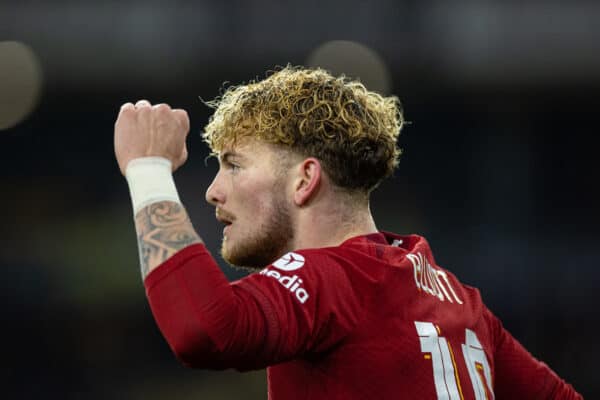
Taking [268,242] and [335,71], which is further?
[335,71]

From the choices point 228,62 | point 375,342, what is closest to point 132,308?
point 228,62

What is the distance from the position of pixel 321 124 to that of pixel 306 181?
8.4 inches

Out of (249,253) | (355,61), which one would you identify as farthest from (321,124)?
(355,61)

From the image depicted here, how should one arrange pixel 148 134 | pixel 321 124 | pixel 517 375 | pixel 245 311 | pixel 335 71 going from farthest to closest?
pixel 335 71
pixel 517 375
pixel 321 124
pixel 148 134
pixel 245 311

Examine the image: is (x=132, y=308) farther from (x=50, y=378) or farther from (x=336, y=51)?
(x=336, y=51)

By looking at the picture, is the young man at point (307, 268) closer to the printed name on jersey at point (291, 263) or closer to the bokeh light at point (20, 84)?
the printed name on jersey at point (291, 263)

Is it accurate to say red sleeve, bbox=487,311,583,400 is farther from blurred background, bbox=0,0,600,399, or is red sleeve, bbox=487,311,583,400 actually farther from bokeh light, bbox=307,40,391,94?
bokeh light, bbox=307,40,391,94

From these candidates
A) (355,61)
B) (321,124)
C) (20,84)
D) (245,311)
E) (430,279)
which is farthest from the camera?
(355,61)

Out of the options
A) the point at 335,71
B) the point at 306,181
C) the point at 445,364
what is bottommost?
the point at 335,71

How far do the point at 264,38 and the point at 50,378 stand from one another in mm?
5236

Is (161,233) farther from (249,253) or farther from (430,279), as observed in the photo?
(430,279)

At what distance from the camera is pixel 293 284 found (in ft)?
6.57

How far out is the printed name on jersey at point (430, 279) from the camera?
2.36 m

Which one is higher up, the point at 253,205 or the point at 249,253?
the point at 253,205
